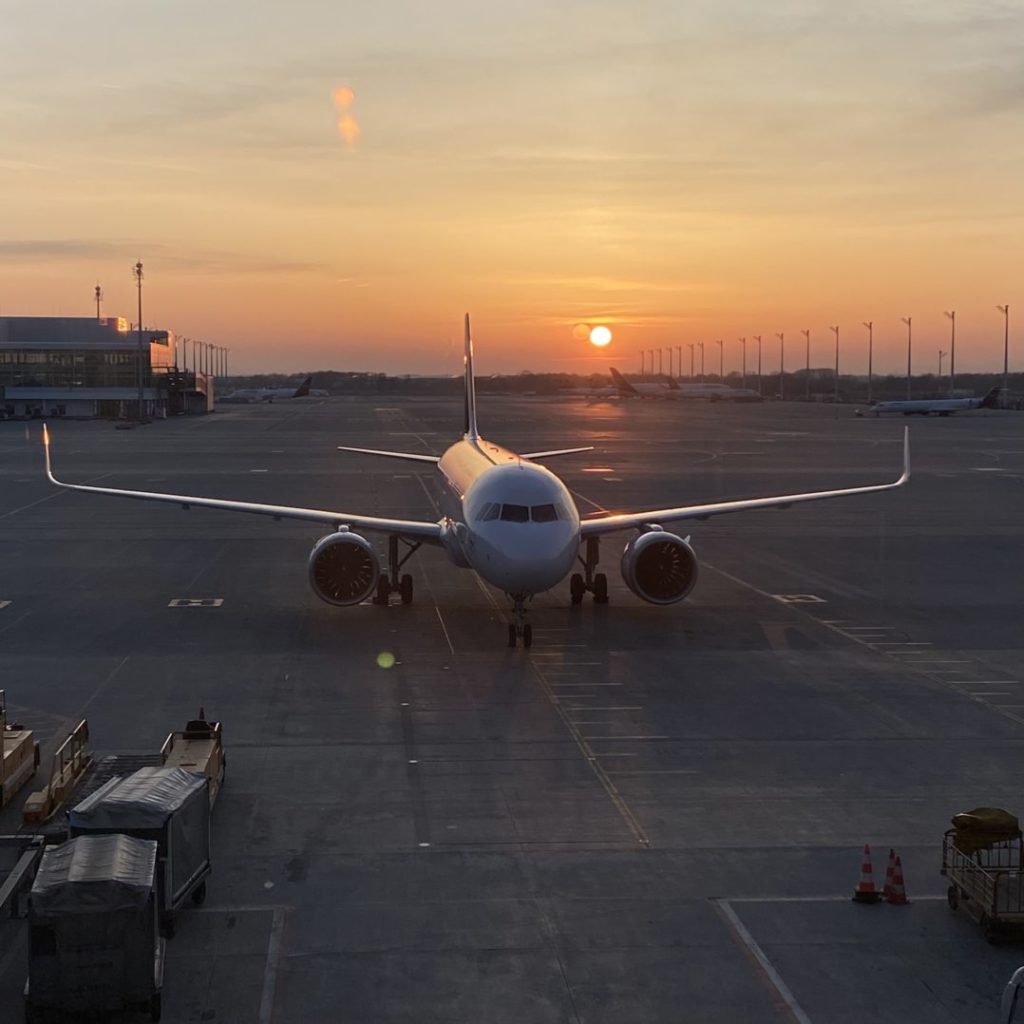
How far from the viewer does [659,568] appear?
3300 centimetres

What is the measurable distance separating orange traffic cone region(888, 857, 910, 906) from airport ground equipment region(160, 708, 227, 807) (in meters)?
9.15

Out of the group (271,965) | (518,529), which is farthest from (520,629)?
(271,965)

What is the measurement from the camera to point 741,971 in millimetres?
13695

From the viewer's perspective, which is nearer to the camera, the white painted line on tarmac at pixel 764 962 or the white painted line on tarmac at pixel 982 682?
the white painted line on tarmac at pixel 764 962

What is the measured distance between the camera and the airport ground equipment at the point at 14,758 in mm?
19000

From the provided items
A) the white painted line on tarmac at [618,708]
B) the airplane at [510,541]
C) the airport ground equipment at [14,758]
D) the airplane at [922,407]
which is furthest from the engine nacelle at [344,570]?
the airplane at [922,407]

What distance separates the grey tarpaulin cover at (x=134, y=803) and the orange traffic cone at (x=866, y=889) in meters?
7.98

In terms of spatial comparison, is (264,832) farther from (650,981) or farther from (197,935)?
(650,981)

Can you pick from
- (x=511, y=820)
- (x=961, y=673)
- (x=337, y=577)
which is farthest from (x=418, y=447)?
(x=511, y=820)

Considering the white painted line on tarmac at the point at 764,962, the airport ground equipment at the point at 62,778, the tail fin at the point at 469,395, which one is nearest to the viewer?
the white painted line on tarmac at the point at 764,962

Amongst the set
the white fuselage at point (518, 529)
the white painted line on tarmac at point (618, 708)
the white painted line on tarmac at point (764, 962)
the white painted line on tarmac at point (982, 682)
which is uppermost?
the white fuselage at point (518, 529)

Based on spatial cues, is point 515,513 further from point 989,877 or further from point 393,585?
point 989,877

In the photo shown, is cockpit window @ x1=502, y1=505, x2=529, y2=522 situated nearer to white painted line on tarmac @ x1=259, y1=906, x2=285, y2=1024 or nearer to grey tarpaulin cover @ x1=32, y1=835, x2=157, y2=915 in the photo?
white painted line on tarmac @ x1=259, y1=906, x2=285, y2=1024

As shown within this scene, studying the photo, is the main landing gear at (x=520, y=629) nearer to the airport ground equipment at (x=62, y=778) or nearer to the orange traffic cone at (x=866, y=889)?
the airport ground equipment at (x=62, y=778)
